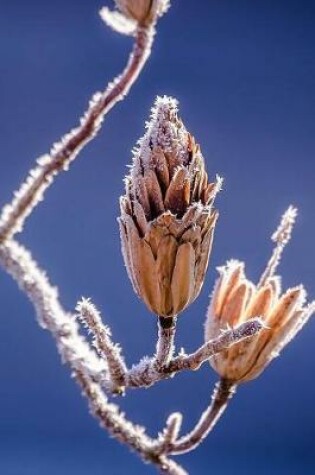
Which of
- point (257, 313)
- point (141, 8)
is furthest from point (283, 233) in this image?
point (141, 8)

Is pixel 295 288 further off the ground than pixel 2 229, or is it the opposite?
pixel 295 288

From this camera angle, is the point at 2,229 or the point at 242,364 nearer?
the point at 2,229

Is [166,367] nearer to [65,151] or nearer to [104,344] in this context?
[104,344]

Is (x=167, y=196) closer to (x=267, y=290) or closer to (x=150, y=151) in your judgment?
(x=150, y=151)

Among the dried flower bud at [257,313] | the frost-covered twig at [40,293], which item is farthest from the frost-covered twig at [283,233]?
the frost-covered twig at [40,293]

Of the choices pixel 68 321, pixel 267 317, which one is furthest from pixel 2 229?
pixel 267 317
